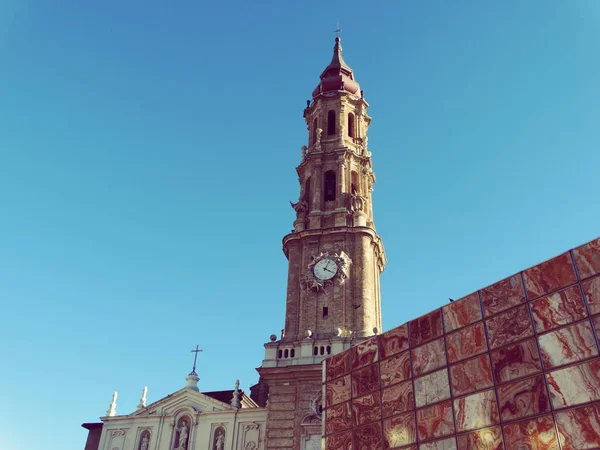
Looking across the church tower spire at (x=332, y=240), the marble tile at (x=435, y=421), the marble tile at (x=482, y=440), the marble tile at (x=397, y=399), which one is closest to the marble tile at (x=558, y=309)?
the marble tile at (x=482, y=440)

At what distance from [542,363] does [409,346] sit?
15.7 feet

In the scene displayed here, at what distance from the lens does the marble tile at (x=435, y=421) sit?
15984 millimetres

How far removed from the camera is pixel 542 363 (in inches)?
562

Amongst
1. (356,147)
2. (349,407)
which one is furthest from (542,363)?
(356,147)

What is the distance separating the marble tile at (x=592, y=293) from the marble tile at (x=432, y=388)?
4550mm

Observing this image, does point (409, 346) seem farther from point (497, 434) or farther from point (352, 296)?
point (352, 296)

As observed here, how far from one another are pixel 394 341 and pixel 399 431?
114 inches

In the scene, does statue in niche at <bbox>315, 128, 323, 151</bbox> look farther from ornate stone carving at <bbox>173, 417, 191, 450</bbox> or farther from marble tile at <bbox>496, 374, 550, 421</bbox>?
marble tile at <bbox>496, 374, 550, 421</bbox>

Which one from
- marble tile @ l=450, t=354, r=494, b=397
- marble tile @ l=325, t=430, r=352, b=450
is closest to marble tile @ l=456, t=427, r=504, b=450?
marble tile @ l=450, t=354, r=494, b=397

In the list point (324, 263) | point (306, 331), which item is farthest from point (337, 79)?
point (306, 331)

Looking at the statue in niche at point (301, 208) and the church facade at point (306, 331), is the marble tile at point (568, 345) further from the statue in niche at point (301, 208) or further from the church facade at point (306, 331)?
the statue in niche at point (301, 208)

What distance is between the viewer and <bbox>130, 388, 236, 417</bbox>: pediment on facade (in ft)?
118

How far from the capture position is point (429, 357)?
57.2 feet

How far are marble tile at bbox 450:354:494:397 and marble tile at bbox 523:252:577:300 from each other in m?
2.22
